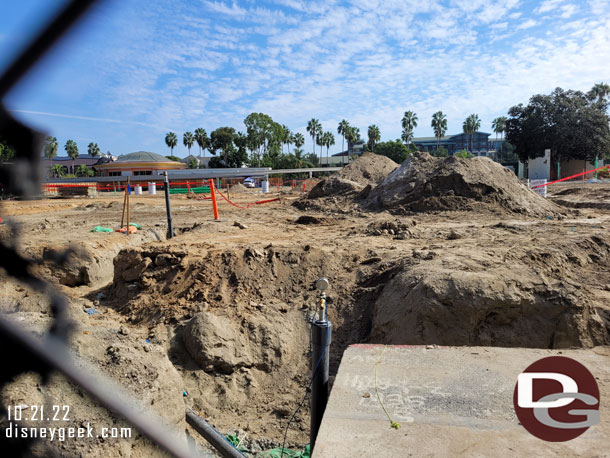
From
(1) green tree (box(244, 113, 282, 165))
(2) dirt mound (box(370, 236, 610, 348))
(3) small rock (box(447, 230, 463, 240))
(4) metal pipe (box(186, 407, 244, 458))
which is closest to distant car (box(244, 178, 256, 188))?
(1) green tree (box(244, 113, 282, 165))

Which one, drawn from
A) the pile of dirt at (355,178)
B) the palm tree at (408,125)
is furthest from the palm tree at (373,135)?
the pile of dirt at (355,178)

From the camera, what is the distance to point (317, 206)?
17.3 meters

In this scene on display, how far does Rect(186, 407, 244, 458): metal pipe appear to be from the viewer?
321 cm

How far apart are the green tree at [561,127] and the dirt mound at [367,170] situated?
22.8 m

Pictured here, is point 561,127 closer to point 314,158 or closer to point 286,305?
point 286,305

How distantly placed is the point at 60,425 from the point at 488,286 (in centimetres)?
511

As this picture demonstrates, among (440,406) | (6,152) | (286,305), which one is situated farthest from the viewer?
(286,305)

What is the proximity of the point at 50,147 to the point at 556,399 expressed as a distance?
3.46 metres

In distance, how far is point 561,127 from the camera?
133ft

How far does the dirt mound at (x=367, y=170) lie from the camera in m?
24.1

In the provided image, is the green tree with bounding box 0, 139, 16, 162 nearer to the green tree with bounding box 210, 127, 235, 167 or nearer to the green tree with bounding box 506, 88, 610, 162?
the green tree with bounding box 506, 88, 610, 162

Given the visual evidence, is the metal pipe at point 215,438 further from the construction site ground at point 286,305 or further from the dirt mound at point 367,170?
the dirt mound at point 367,170

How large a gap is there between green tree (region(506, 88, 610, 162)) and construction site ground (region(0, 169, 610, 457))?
117 ft

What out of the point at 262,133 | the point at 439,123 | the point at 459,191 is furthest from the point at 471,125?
the point at 459,191
